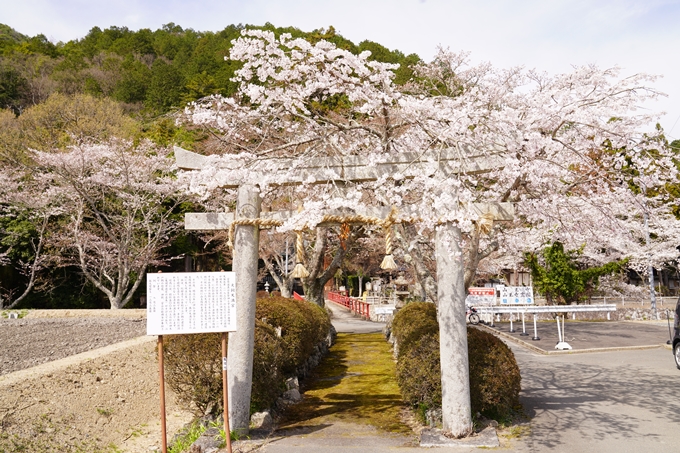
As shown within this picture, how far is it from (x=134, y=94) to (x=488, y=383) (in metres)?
44.4

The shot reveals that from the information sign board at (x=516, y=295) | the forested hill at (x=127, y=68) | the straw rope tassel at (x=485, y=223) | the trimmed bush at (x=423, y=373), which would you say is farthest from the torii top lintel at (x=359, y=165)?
the forested hill at (x=127, y=68)

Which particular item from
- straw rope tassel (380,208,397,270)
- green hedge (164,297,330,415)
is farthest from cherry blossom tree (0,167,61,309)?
straw rope tassel (380,208,397,270)

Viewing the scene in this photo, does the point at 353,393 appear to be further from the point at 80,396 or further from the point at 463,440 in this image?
the point at 80,396

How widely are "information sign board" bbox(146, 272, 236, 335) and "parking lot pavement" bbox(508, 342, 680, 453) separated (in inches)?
141

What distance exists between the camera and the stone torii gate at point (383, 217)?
5.87 meters

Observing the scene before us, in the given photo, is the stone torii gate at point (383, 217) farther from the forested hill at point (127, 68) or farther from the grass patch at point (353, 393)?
the forested hill at point (127, 68)

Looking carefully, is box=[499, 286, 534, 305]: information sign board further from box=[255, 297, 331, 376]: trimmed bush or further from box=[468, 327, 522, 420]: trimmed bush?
box=[468, 327, 522, 420]: trimmed bush

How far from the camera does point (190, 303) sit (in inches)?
215

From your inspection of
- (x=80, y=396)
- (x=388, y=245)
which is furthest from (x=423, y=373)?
(x=80, y=396)

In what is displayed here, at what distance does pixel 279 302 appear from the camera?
9.59m

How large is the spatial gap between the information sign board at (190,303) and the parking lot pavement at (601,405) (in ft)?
11.8

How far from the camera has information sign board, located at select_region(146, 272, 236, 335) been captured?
5.34 m

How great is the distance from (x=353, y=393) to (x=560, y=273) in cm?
1729

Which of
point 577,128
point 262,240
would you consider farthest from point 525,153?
point 262,240
